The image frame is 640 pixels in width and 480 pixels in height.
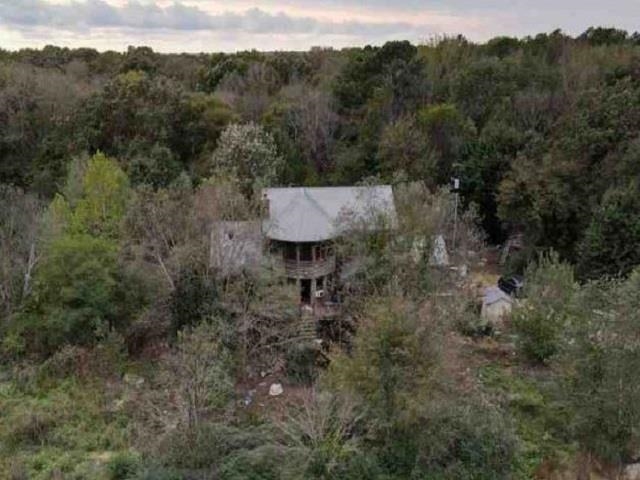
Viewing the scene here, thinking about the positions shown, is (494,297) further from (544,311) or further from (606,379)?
(606,379)

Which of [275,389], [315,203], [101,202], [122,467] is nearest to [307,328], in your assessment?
[275,389]

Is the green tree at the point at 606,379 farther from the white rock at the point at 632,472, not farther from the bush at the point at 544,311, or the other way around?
the bush at the point at 544,311

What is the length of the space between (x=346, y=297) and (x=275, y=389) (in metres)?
3.67

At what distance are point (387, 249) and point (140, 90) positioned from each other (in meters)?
21.6

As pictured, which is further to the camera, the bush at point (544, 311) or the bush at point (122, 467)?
the bush at point (544, 311)

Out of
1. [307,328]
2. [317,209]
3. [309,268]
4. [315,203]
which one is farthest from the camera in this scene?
[315,203]

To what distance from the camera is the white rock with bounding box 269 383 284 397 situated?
19594 mm

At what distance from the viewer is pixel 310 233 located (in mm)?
23297

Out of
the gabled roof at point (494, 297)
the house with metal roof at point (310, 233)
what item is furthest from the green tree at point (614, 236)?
the house with metal roof at point (310, 233)

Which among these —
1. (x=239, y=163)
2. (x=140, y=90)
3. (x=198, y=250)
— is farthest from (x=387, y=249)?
(x=140, y=90)

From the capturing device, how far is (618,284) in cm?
1745

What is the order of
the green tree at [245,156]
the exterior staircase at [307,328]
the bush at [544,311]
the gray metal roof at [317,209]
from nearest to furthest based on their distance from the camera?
the bush at [544,311]
the exterior staircase at [307,328]
the gray metal roof at [317,209]
the green tree at [245,156]

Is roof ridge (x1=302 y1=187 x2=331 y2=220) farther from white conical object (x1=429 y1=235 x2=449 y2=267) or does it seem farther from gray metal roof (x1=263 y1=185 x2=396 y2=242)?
white conical object (x1=429 y1=235 x2=449 y2=267)

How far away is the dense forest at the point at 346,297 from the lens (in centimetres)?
1486
